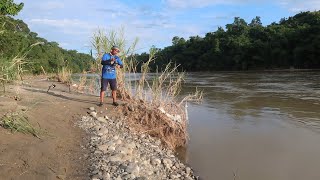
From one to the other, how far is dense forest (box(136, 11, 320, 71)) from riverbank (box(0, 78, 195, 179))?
38.1 metres

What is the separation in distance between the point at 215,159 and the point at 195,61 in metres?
91.6

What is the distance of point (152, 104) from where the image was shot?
968 centimetres

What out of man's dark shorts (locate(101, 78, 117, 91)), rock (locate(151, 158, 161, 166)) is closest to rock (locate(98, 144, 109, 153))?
rock (locate(151, 158, 161, 166))

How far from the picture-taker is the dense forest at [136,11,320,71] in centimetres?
6278

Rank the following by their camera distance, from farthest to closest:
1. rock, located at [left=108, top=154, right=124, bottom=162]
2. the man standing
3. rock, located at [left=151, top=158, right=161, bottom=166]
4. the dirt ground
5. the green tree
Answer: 1. the green tree
2. the man standing
3. rock, located at [left=151, top=158, right=161, bottom=166]
4. rock, located at [left=108, top=154, right=124, bottom=162]
5. the dirt ground

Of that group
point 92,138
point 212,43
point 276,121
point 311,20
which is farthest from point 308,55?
point 92,138

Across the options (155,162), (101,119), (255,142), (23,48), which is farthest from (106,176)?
(255,142)

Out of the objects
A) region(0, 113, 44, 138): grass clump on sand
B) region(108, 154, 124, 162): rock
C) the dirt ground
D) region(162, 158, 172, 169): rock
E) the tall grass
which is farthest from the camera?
region(162, 158, 172, 169): rock

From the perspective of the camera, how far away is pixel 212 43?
9675 centimetres

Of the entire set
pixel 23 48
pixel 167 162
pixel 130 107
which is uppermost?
pixel 23 48

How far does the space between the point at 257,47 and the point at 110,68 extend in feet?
228

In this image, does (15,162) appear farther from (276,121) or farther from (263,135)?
(276,121)

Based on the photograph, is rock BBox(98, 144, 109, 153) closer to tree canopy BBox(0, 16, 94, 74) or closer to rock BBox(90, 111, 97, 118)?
tree canopy BBox(0, 16, 94, 74)

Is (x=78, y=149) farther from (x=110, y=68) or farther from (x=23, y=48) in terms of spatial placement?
(x=110, y=68)
